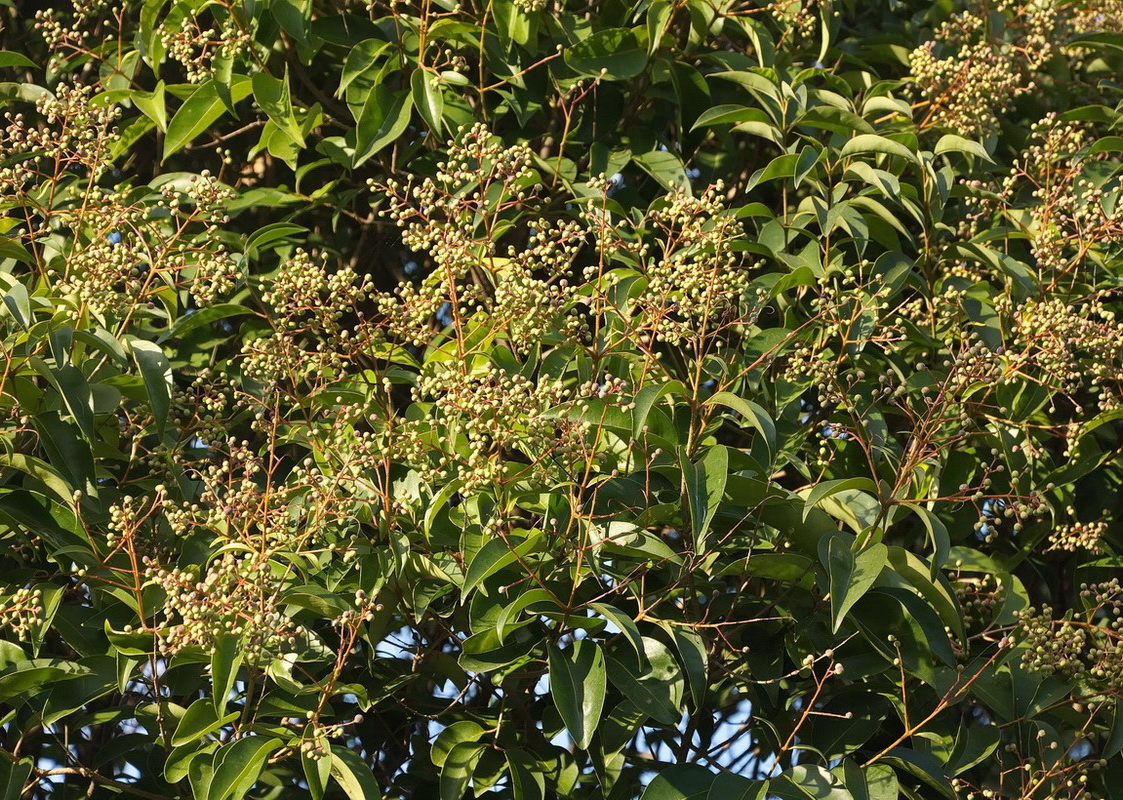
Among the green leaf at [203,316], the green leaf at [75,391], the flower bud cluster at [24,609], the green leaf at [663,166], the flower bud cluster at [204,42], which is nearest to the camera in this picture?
the flower bud cluster at [24,609]

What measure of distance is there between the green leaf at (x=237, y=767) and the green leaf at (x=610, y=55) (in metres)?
1.30

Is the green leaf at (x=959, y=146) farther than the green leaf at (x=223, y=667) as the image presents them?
Yes

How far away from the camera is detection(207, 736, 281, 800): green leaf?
1.59 metres

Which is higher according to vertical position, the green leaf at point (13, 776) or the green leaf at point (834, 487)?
the green leaf at point (834, 487)

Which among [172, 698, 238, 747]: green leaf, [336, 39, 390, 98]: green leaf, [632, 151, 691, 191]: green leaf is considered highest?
[336, 39, 390, 98]: green leaf

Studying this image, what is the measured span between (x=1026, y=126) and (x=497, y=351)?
150cm

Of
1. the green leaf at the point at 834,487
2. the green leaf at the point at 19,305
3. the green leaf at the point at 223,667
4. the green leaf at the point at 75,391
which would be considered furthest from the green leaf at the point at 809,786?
the green leaf at the point at 19,305

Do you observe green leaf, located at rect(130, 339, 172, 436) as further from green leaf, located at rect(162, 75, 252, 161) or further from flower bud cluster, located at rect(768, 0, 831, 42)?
flower bud cluster, located at rect(768, 0, 831, 42)

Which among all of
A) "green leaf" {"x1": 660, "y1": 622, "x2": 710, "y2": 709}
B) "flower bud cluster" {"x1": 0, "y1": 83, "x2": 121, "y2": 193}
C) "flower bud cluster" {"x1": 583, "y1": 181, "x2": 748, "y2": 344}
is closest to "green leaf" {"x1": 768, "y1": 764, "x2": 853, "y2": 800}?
"green leaf" {"x1": 660, "y1": 622, "x2": 710, "y2": 709}

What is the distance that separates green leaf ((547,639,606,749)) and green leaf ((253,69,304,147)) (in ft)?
3.53

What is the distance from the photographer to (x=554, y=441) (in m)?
1.71

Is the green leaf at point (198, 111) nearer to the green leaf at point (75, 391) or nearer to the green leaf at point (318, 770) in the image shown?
the green leaf at point (75, 391)

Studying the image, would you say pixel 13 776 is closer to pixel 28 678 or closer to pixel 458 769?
pixel 28 678

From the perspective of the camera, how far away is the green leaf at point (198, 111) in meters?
2.27
